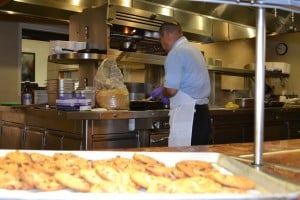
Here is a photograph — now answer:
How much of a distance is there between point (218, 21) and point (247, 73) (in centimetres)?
127

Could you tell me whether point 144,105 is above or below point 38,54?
below

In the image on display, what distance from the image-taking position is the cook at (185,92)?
9.41ft

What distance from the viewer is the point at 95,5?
4.66m

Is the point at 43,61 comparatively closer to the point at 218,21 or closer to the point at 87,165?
the point at 218,21

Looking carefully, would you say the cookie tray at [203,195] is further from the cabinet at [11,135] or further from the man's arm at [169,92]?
the cabinet at [11,135]

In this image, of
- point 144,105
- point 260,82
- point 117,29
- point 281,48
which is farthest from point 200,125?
point 281,48

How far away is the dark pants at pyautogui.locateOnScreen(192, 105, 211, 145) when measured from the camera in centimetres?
297

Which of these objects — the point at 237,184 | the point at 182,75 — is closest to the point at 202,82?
the point at 182,75

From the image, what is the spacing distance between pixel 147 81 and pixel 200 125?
8.16ft

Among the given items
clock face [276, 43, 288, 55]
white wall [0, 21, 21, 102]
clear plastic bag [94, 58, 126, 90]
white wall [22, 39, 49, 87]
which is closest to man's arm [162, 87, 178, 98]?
clear plastic bag [94, 58, 126, 90]

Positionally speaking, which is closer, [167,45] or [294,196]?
[294,196]

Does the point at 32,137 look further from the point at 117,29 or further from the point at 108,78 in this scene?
the point at 117,29

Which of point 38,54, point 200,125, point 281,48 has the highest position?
point 38,54

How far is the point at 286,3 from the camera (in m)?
0.96
